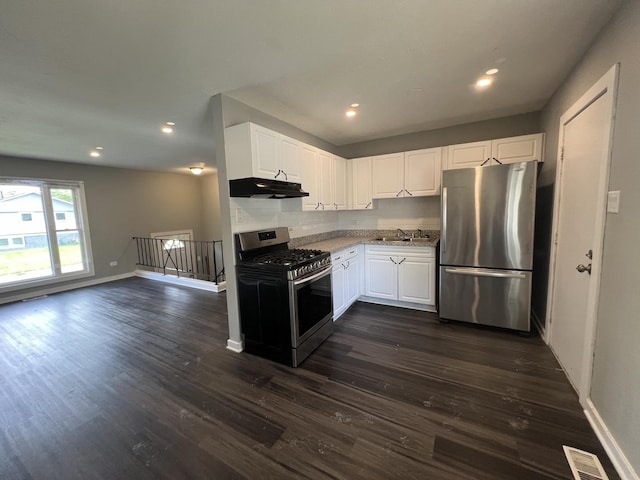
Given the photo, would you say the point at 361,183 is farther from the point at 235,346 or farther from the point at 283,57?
the point at 235,346

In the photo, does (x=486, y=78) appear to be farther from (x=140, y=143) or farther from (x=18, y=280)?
(x=18, y=280)

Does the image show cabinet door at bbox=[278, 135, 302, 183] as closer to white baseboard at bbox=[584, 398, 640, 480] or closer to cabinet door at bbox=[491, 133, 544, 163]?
cabinet door at bbox=[491, 133, 544, 163]

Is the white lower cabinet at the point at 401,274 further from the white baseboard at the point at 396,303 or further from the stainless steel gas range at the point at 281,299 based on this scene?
the stainless steel gas range at the point at 281,299

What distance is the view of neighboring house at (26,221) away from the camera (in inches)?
184

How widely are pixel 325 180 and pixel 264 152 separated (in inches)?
49.8

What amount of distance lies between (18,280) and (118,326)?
10.4 ft

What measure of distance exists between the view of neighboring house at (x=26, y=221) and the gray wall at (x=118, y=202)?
42 centimetres

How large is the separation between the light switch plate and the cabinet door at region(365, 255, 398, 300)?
221 centimetres

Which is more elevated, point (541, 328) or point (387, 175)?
point (387, 175)

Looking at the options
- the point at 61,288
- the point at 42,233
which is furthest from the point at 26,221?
the point at 61,288

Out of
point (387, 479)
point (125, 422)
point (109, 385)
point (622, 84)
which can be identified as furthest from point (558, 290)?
point (109, 385)

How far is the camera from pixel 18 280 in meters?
4.77

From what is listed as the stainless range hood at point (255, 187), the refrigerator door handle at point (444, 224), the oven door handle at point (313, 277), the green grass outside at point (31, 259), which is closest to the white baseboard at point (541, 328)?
the refrigerator door handle at point (444, 224)

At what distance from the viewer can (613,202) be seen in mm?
1558
